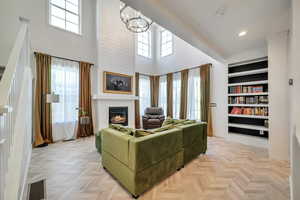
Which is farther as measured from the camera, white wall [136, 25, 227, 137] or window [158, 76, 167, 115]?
window [158, 76, 167, 115]

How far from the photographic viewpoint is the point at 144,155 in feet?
5.82

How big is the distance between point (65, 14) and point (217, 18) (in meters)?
4.75

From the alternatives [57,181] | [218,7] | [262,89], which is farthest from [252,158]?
[57,181]

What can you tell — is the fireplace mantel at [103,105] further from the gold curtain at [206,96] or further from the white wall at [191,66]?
the gold curtain at [206,96]

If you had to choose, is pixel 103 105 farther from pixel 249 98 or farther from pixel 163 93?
→ pixel 249 98

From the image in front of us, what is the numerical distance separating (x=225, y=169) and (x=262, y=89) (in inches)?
99.2

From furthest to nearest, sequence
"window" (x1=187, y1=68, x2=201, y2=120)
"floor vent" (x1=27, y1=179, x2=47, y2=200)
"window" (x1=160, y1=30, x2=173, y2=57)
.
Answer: "window" (x1=160, y1=30, x2=173, y2=57) < "window" (x1=187, y1=68, x2=201, y2=120) < "floor vent" (x1=27, y1=179, x2=47, y2=200)

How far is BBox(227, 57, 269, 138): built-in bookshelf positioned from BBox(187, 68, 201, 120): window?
1.09 m

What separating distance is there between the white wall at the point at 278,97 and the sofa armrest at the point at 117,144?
9.82 ft

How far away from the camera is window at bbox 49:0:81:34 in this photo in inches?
171

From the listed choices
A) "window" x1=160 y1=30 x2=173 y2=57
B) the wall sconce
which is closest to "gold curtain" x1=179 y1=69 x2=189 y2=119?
"window" x1=160 y1=30 x2=173 y2=57

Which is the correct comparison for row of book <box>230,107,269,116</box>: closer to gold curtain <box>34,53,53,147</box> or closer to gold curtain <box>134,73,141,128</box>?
gold curtain <box>134,73,141,128</box>

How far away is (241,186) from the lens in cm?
198

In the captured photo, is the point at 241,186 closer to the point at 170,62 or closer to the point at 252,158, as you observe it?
the point at 252,158
